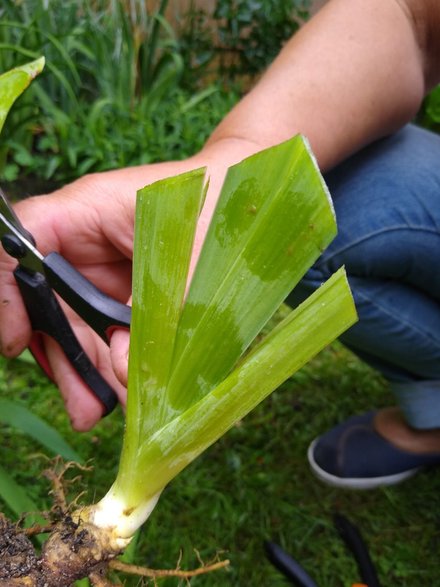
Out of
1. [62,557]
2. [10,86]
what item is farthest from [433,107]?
[62,557]

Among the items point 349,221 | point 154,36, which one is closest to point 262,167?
point 349,221

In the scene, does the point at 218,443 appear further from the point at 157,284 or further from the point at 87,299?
the point at 157,284

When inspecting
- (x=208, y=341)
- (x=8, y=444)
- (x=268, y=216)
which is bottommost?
(x=8, y=444)

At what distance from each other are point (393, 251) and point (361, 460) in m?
0.58

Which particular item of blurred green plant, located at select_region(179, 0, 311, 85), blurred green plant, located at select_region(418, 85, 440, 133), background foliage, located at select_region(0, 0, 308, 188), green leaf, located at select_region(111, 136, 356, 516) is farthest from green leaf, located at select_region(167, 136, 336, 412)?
blurred green plant, located at select_region(179, 0, 311, 85)

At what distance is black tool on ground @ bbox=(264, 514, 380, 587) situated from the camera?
1346 mm

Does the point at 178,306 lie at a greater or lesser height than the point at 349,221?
greater

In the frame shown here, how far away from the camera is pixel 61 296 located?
0.94m

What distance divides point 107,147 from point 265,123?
5.60 ft

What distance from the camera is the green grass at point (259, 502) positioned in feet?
4.68

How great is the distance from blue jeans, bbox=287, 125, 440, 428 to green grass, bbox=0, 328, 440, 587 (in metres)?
0.30

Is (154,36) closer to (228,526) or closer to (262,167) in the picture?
(228,526)

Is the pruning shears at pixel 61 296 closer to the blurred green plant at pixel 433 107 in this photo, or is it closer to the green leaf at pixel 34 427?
the green leaf at pixel 34 427

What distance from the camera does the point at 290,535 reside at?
149 centimetres
